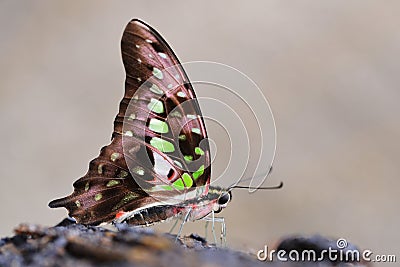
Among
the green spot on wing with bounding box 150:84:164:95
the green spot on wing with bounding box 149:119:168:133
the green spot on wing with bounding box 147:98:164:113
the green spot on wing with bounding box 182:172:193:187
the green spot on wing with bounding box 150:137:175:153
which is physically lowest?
the green spot on wing with bounding box 182:172:193:187

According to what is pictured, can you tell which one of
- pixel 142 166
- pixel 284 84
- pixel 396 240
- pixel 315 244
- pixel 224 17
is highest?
pixel 224 17

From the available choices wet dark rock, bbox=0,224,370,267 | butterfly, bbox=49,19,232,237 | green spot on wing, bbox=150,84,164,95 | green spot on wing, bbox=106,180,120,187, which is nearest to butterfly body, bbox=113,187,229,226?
butterfly, bbox=49,19,232,237

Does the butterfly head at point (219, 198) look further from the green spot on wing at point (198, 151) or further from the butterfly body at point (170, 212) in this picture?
the green spot on wing at point (198, 151)

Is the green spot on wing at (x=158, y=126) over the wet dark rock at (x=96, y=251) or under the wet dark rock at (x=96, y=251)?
over

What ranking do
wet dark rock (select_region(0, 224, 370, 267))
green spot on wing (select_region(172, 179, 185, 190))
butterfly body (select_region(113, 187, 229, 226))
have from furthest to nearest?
green spot on wing (select_region(172, 179, 185, 190)) → butterfly body (select_region(113, 187, 229, 226)) → wet dark rock (select_region(0, 224, 370, 267))

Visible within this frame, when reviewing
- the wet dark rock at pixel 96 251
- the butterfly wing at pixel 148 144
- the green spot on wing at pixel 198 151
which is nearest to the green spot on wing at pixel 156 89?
the butterfly wing at pixel 148 144

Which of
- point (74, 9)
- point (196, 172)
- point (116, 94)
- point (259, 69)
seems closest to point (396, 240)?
point (259, 69)

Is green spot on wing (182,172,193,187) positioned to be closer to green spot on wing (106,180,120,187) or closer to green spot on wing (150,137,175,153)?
green spot on wing (150,137,175,153)

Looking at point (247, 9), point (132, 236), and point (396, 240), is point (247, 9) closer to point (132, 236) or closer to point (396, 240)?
point (396, 240)
